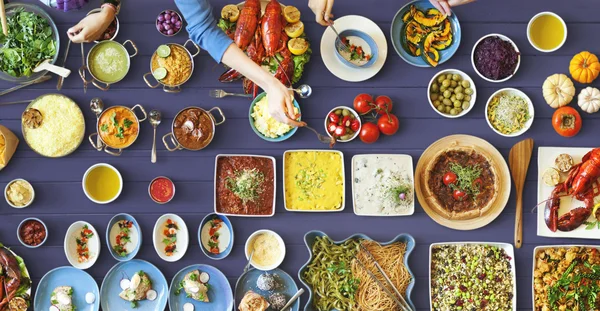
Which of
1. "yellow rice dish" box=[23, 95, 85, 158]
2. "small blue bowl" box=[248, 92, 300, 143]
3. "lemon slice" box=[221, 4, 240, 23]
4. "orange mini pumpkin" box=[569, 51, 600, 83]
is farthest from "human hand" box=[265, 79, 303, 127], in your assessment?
"orange mini pumpkin" box=[569, 51, 600, 83]

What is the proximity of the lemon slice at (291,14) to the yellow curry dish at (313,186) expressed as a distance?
1.00m

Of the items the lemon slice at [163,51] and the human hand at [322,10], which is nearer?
the human hand at [322,10]

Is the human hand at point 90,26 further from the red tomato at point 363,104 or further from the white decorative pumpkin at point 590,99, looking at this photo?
the white decorative pumpkin at point 590,99

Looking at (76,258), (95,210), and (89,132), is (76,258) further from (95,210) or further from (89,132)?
(89,132)

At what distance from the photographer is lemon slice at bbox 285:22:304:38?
4.05 meters

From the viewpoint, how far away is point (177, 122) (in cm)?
411

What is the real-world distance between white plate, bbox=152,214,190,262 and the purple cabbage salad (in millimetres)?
2598

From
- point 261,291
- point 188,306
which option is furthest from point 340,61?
point 188,306

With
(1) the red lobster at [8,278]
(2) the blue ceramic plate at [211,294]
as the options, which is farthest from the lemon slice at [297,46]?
(1) the red lobster at [8,278]

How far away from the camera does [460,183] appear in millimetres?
4066

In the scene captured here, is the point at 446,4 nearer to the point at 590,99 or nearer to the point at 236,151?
the point at 590,99

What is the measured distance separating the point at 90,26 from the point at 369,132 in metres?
2.22

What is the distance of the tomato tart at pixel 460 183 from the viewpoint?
4.05 metres

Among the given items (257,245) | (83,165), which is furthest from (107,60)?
(257,245)
